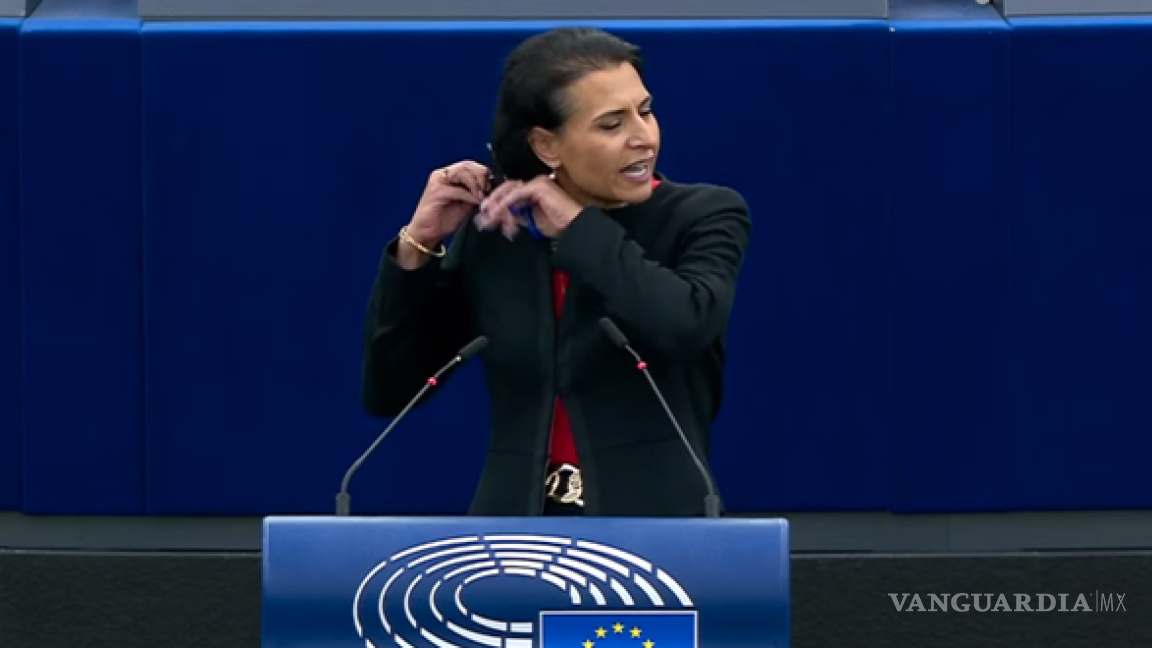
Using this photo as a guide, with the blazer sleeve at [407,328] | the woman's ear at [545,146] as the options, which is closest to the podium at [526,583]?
the blazer sleeve at [407,328]

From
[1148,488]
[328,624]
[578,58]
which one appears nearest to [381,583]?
[328,624]

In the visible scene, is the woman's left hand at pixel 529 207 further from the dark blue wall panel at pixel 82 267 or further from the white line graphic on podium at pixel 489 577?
the dark blue wall panel at pixel 82 267

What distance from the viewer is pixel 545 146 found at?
402 cm

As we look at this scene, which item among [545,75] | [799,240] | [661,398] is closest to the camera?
[661,398]

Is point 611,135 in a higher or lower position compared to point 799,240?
higher

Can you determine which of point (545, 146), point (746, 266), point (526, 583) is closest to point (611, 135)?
point (545, 146)

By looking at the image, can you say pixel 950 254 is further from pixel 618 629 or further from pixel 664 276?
pixel 618 629

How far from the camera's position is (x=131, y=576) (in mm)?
6402

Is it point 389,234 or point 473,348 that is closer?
point 473,348

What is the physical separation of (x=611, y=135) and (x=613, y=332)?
0.33 meters

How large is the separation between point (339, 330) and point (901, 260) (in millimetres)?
1435

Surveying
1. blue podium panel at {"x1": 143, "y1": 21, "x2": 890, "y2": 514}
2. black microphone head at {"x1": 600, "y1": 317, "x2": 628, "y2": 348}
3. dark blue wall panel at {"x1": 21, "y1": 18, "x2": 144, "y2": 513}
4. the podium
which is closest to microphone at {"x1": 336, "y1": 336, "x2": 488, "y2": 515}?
the podium

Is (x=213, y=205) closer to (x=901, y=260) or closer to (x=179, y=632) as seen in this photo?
(x=179, y=632)

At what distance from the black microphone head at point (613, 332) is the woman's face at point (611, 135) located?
24 cm
